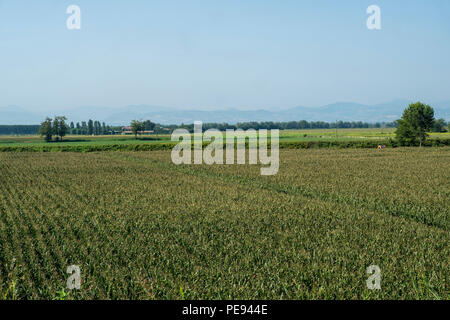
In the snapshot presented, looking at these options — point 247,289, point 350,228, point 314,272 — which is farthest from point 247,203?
point 247,289

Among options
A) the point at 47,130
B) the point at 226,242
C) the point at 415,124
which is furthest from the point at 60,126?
the point at 226,242

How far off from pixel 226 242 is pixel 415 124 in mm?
70502

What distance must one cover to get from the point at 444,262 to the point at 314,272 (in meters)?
3.20

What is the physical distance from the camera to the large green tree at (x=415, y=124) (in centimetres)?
7375

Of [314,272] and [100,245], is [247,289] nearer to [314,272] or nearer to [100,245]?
[314,272]

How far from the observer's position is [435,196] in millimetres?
20750

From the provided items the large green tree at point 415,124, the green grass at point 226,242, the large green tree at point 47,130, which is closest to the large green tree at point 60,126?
the large green tree at point 47,130

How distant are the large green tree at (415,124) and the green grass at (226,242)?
2153 inches

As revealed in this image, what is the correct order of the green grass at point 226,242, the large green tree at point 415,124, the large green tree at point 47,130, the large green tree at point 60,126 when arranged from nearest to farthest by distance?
the green grass at point 226,242 → the large green tree at point 415,124 → the large green tree at point 47,130 → the large green tree at point 60,126

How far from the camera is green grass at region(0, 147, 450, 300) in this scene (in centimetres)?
833

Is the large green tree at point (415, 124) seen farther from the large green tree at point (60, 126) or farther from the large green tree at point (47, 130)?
the large green tree at point (60, 126)

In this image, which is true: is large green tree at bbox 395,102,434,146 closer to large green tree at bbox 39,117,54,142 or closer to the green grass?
the green grass

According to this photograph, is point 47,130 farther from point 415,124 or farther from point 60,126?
point 415,124

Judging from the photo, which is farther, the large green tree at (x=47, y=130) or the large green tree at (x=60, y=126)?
the large green tree at (x=60, y=126)
